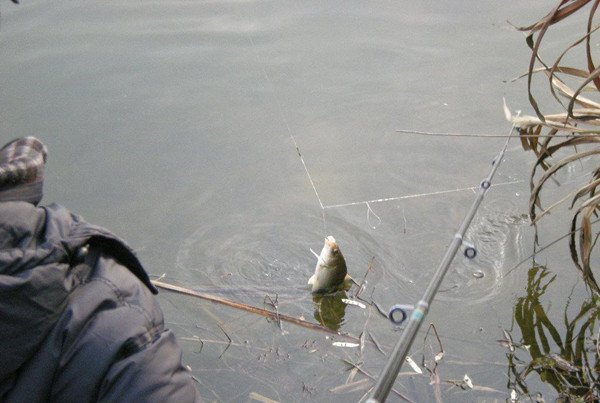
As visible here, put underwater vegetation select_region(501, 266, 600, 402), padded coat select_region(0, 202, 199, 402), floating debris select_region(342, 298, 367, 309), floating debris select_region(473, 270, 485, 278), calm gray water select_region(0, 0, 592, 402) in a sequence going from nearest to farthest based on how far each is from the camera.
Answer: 1. padded coat select_region(0, 202, 199, 402)
2. underwater vegetation select_region(501, 266, 600, 402)
3. calm gray water select_region(0, 0, 592, 402)
4. floating debris select_region(342, 298, 367, 309)
5. floating debris select_region(473, 270, 485, 278)

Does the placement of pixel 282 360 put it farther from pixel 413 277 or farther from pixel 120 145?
pixel 120 145

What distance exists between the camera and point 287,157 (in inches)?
225

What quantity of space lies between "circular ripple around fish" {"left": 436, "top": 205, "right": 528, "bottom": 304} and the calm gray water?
1 cm

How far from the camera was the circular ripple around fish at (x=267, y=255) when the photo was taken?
450 cm

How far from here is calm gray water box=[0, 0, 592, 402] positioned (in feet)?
13.4

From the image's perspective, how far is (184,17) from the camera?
7.74 metres

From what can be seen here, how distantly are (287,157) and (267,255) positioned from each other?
3.82 ft

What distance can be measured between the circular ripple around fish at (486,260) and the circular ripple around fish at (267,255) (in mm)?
303

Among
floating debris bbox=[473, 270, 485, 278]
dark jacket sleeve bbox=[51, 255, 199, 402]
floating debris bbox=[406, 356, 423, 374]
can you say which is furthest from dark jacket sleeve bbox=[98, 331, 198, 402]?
floating debris bbox=[473, 270, 485, 278]

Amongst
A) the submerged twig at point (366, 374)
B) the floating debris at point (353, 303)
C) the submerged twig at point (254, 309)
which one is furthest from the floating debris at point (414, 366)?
the floating debris at point (353, 303)

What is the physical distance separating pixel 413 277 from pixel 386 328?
0.49 meters

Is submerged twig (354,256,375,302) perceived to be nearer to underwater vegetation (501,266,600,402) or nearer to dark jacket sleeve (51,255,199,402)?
underwater vegetation (501,266,600,402)

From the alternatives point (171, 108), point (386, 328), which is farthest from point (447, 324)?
point (171, 108)

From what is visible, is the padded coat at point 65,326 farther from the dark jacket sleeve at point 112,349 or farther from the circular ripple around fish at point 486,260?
the circular ripple around fish at point 486,260
